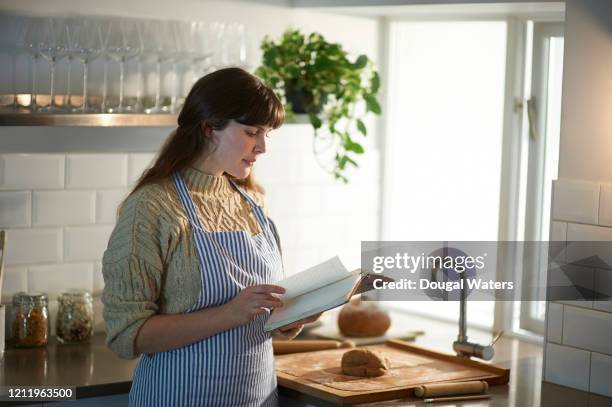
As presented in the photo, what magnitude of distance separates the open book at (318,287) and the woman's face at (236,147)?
308 millimetres

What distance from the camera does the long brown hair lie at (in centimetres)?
253

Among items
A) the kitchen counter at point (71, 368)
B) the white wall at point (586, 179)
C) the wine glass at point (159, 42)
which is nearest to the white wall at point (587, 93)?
the white wall at point (586, 179)

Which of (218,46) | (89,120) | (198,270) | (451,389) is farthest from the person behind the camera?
(218,46)

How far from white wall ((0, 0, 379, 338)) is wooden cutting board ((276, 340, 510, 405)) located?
73 cm

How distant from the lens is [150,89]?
329cm

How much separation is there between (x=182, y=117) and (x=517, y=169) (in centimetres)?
140

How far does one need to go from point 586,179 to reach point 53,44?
5.20 ft

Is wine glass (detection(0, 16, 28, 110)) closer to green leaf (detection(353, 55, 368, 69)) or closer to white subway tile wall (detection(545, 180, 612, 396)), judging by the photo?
green leaf (detection(353, 55, 368, 69))

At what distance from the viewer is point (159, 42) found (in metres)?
3.29

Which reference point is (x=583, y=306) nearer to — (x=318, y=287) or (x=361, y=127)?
(x=318, y=287)

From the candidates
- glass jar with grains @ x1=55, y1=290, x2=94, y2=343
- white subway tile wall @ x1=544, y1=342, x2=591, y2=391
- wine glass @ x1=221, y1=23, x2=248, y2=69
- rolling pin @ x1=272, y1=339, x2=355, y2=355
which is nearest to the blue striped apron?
rolling pin @ x1=272, y1=339, x2=355, y2=355

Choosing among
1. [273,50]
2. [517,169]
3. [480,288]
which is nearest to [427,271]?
[480,288]

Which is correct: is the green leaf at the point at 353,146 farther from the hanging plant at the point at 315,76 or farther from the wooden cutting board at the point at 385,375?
the wooden cutting board at the point at 385,375

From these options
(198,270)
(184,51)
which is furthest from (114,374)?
(184,51)
